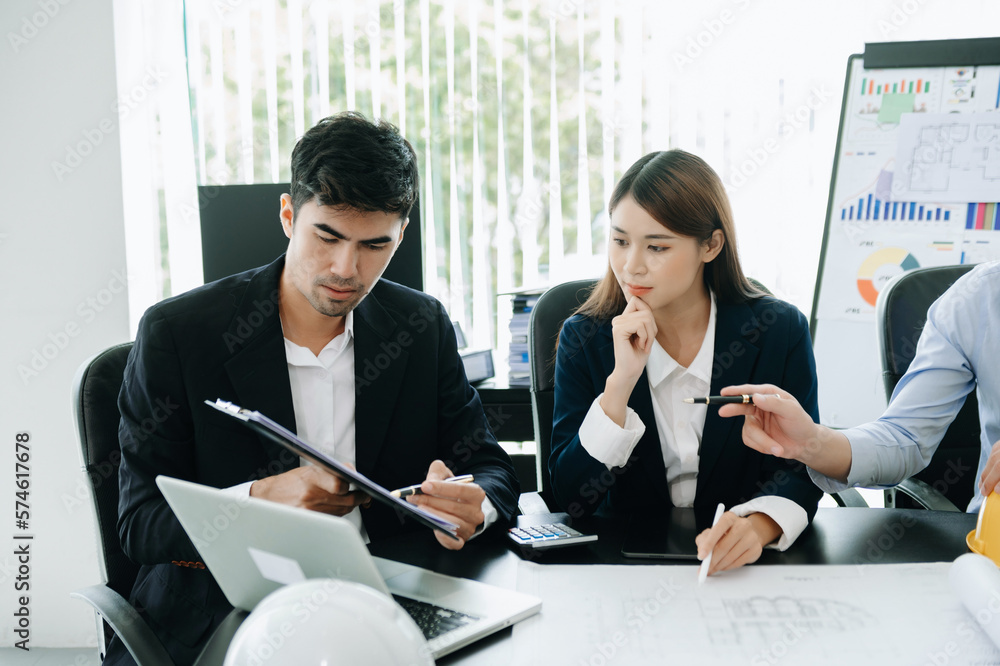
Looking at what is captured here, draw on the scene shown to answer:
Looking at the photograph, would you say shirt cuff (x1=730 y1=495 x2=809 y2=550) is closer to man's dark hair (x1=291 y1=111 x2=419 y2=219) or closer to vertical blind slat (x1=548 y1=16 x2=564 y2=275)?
man's dark hair (x1=291 y1=111 x2=419 y2=219)

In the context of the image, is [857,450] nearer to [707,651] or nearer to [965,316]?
[965,316]

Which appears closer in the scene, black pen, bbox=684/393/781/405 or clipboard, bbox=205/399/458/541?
clipboard, bbox=205/399/458/541

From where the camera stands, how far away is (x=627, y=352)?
4.66 feet

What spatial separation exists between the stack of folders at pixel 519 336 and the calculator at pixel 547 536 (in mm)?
1214

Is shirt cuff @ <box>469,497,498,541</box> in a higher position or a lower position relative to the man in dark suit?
lower

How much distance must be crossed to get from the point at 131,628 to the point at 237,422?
354mm

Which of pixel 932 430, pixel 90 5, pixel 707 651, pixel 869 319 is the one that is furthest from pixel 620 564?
pixel 90 5

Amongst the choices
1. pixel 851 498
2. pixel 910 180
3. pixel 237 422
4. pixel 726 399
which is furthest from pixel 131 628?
pixel 910 180

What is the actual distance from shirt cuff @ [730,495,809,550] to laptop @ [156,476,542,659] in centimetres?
42

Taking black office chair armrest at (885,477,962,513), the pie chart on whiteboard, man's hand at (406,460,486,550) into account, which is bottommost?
black office chair armrest at (885,477,962,513)

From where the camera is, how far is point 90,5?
7.86 ft

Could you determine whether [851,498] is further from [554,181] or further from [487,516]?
[554,181]

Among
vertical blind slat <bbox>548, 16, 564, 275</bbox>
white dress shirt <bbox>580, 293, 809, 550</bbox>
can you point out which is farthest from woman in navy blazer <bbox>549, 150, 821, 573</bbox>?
vertical blind slat <bbox>548, 16, 564, 275</bbox>

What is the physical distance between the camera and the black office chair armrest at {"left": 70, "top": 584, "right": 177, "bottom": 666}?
981 millimetres
